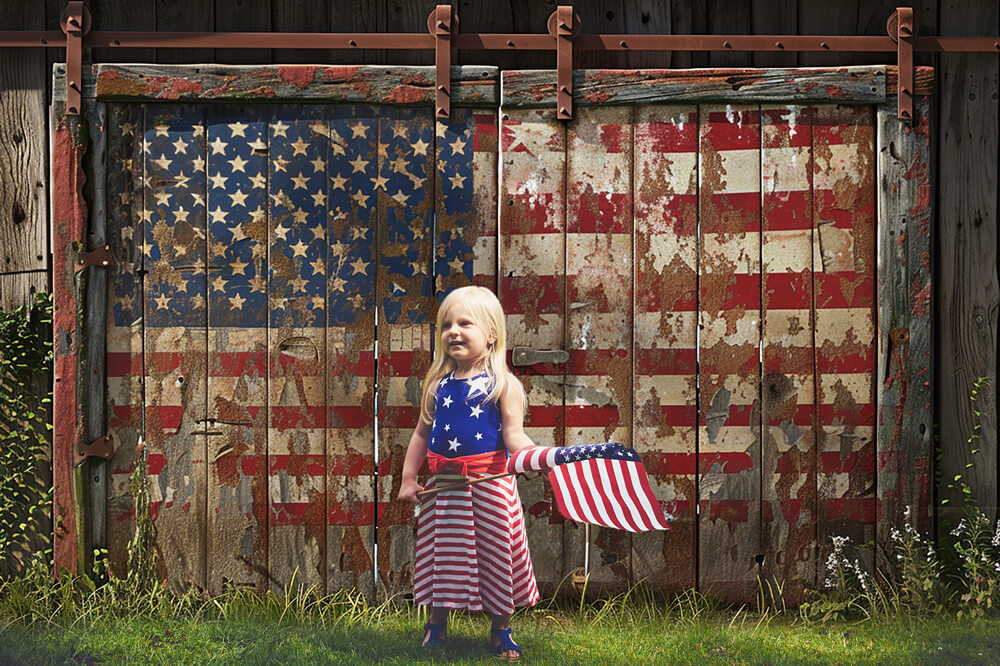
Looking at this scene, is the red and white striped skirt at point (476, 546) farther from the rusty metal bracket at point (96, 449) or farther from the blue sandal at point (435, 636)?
the rusty metal bracket at point (96, 449)

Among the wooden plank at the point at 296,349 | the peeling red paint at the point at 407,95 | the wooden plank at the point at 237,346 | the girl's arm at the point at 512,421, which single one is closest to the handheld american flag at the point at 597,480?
the girl's arm at the point at 512,421

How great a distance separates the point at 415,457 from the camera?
2994 mm

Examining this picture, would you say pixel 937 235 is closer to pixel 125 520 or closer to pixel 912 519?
pixel 912 519

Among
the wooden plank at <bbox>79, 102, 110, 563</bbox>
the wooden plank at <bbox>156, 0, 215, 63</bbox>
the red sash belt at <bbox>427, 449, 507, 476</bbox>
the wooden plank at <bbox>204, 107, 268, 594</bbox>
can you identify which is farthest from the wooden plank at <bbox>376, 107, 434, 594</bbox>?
the wooden plank at <bbox>79, 102, 110, 563</bbox>

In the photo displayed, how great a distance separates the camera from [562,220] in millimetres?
3156

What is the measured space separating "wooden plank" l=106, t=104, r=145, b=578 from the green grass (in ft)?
1.92

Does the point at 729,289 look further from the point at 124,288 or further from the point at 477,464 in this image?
the point at 124,288

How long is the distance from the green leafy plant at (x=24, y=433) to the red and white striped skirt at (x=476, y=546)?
159 cm

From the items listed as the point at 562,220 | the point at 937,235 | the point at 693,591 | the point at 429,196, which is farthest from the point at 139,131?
the point at 937,235

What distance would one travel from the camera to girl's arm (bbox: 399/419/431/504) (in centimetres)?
297

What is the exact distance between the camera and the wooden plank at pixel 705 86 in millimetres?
3139

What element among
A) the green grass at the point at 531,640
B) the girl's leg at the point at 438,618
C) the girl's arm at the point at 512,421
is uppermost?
the girl's arm at the point at 512,421

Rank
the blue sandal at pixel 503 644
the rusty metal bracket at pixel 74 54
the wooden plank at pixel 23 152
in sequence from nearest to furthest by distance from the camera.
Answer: the blue sandal at pixel 503 644 → the rusty metal bracket at pixel 74 54 → the wooden plank at pixel 23 152

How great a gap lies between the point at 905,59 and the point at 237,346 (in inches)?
110
